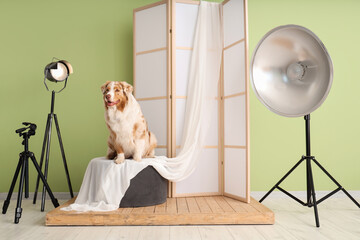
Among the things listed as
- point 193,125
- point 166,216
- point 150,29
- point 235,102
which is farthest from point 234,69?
point 166,216

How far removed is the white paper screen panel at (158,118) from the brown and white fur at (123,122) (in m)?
0.39

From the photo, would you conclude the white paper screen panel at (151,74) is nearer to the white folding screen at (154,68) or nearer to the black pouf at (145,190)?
the white folding screen at (154,68)

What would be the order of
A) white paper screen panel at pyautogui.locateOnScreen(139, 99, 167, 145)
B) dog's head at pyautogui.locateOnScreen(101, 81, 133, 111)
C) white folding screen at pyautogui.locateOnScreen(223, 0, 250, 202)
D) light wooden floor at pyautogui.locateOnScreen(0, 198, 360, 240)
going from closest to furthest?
light wooden floor at pyautogui.locateOnScreen(0, 198, 360, 240) → dog's head at pyautogui.locateOnScreen(101, 81, 133, 111) → white folding screen at pyautogui.locateOnScreen(223, 0, 250, 202) → white paper screen panel at pyautogui.locateOnScreen(139, 99, 167, 145)

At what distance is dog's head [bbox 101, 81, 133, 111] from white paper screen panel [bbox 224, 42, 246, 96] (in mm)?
1142

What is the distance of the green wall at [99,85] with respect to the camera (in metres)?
3.91

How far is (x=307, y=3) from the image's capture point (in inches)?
158

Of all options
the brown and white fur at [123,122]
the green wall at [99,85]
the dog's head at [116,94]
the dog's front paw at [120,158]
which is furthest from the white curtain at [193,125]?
the green wall at [99,85]

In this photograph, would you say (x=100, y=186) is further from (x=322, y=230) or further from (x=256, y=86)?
(x=322, y=230)

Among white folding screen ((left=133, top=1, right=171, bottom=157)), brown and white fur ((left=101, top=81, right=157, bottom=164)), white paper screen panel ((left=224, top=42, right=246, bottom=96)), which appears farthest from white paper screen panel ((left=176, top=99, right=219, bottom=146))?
brown and white fur ((left=101, top=81, right=157, bottom=164))

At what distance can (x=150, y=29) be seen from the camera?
360 centimetres

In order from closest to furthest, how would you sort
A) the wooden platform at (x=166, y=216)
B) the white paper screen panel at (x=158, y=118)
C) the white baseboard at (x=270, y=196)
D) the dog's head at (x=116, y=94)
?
1. the wooden platform at (x=166, y=216)
2. the dog's head at (x=116, y=94)
3. the white paper screen panel at (x=158, y=118)
4. the white baseboard at (x=270, y=196)

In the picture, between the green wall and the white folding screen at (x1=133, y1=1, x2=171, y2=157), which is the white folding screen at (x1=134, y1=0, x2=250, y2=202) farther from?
the green wall

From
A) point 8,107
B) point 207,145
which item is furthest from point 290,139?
point 8,107

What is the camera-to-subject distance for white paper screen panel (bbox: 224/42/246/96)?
10.5 feet
